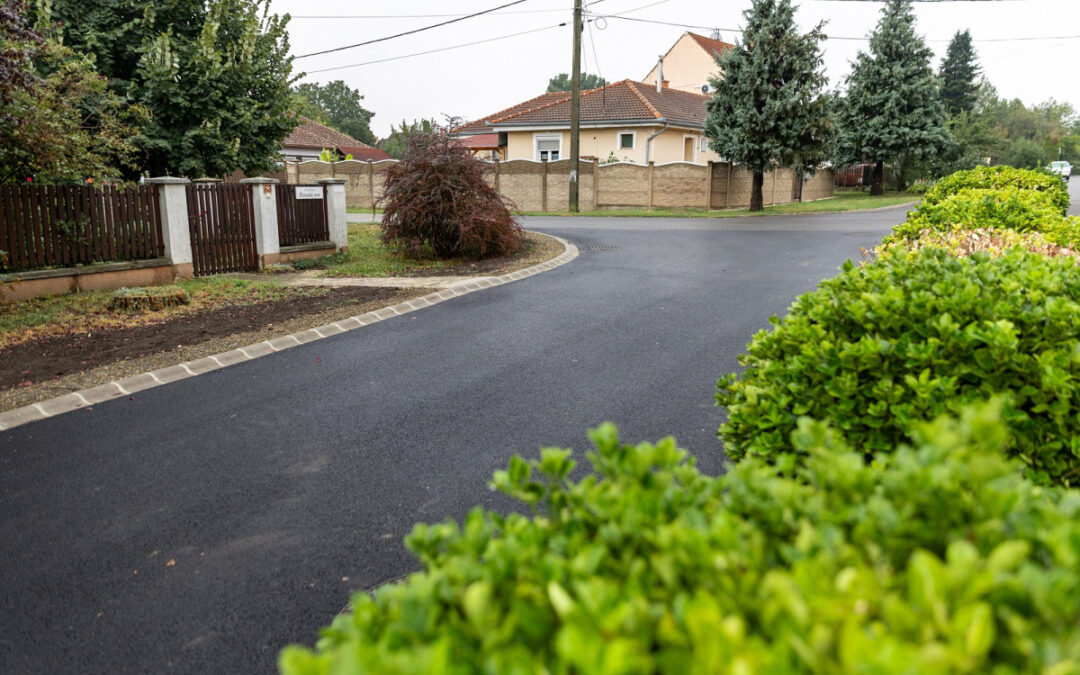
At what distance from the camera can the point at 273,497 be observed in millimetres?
4695

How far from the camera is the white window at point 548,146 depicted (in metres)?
43.5

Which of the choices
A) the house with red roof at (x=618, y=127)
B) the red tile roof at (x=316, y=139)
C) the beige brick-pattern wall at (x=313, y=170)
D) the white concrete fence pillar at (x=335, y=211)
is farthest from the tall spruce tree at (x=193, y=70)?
the red tile roof at (x=316, y=139)

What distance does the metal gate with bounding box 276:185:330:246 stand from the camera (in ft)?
51.0

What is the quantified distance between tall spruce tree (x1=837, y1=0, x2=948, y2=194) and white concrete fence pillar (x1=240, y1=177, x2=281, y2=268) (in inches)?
1321

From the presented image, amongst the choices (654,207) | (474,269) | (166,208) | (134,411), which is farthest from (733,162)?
(134,411)

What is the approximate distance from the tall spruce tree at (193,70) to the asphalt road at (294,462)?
10701 millimetres

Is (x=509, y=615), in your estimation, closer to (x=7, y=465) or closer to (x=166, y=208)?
(x=7, y=465)

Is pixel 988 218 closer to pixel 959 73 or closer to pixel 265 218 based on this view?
pixel 265 218

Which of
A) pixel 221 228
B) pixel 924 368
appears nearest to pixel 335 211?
pixel 221 228

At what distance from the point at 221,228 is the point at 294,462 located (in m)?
10.3

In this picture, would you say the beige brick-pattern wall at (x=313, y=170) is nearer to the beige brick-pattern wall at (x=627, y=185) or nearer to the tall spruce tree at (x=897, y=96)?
the beige brick-pattern wall at (x=627, y=185)

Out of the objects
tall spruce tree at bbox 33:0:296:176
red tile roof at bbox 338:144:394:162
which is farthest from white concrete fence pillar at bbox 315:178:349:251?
red tile roof at bbox 338:144:394:162

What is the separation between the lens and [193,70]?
17.2 meters

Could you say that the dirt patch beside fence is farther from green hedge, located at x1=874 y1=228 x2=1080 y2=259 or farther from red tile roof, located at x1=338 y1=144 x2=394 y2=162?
red tile roof, located at x1=338 y1=144 x2=394 y2=162
